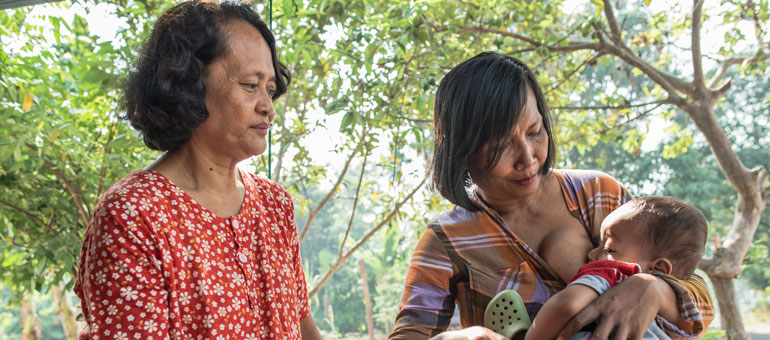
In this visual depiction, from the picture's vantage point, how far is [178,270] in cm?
118

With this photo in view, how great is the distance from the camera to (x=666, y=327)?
1241 millimetres

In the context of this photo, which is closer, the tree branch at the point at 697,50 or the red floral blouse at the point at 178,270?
the red floral blouse at the point at 178,270

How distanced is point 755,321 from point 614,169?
5067mm

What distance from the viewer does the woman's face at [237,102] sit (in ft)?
4.25

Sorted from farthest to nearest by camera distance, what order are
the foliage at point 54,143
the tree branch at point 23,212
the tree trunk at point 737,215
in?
the tree trunk at point 737,215
the tree branch at point 23,212
the foliage at point 54,143

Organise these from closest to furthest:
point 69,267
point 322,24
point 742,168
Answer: point 69,267 < point 322,24 < point 742,168

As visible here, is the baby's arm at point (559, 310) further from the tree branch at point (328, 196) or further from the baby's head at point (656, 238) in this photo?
the tree branch at point (328, 196)

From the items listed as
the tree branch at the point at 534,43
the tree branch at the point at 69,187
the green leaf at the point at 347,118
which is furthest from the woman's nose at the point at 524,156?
the tree branch at the point at 69,187

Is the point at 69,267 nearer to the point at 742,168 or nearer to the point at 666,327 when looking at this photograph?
the point at 666,327

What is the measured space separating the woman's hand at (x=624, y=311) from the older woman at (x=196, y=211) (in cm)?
60

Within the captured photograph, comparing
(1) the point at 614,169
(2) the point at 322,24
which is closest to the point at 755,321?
(1) the point at 614,169

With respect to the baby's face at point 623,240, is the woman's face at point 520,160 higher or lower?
higher

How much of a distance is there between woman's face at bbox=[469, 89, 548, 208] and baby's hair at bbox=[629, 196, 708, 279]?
0.22m

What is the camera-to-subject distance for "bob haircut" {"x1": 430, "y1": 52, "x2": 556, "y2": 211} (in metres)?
1.33
